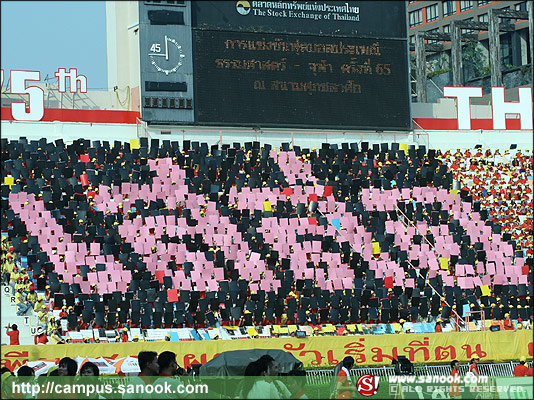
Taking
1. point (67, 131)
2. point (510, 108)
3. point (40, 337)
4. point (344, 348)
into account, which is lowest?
point (344, 348)

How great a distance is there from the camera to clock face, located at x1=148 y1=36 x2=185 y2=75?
40.3 metres

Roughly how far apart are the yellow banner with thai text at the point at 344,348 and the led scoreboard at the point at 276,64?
1386cm

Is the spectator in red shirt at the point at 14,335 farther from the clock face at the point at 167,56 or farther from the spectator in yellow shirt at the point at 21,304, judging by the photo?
the clock face at the point at 167,56

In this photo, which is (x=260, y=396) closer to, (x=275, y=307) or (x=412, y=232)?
(x=275, y=307)

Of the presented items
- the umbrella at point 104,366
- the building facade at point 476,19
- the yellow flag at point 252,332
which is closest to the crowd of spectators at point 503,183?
the yellow flag at point 252,332

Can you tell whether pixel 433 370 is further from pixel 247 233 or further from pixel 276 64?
pixel 276 64

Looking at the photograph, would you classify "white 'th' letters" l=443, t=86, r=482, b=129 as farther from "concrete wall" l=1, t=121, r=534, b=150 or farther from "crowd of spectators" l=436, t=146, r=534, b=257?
"concrete wall" l=1, t=121, r=534, b=150

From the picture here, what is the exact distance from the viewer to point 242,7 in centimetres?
4106

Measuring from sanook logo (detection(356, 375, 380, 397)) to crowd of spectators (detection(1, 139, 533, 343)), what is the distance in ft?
36.7

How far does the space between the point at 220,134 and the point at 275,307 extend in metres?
10.6

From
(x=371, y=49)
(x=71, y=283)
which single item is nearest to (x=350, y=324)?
(x=71, y=283)

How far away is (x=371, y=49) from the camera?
42938mm

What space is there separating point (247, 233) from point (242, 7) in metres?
10.3

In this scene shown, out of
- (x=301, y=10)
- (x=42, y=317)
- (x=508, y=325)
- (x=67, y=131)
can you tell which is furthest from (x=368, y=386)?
(x=301, y=10)
